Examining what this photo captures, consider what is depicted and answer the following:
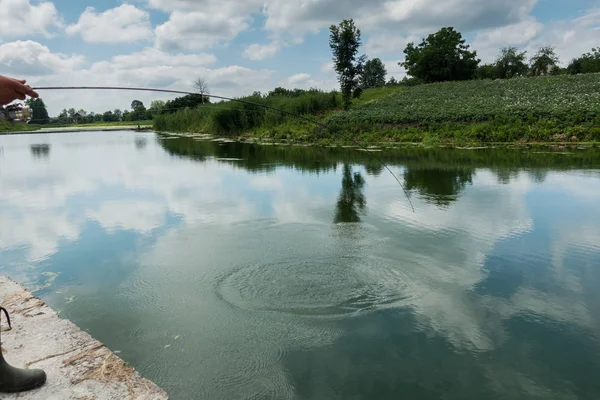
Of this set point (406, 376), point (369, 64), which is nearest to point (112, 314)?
point (406, 376)

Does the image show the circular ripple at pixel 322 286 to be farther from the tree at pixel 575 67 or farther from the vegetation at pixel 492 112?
the tree at pixel 575 67

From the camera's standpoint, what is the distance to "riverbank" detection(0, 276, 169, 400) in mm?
2863

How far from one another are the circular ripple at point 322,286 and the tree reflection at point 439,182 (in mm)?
3918

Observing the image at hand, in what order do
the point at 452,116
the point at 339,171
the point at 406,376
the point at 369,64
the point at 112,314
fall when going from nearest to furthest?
the point at 406,376 < the point at 112,314 < the point at 339,171 < the point at 452,116 < the point at 369,64

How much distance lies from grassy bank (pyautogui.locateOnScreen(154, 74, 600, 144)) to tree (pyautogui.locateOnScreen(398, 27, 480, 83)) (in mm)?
7746

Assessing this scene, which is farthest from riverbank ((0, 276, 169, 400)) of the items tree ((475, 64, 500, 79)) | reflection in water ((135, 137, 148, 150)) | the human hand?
tree ((475, 64, 500, 79))

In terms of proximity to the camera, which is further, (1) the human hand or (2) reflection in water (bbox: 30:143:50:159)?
(2) reflection in water (bbox: 30:143:50:159)

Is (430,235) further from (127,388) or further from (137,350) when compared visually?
(127,388)

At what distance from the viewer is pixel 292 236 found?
23.0 ft

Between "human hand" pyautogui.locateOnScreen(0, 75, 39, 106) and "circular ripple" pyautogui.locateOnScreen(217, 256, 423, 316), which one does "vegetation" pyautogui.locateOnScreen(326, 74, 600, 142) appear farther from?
"human hand" pyautogui.locateOnScreen(0, 75, 39, 106)

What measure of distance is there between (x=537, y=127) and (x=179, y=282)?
816 inches

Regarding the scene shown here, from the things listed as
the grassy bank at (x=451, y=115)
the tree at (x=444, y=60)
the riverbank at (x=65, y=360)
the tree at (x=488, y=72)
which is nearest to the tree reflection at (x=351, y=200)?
the riverbank at (x=65, y=360)

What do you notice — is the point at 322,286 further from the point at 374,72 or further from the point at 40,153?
the point at 374,72

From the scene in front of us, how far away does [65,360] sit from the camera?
320cm
